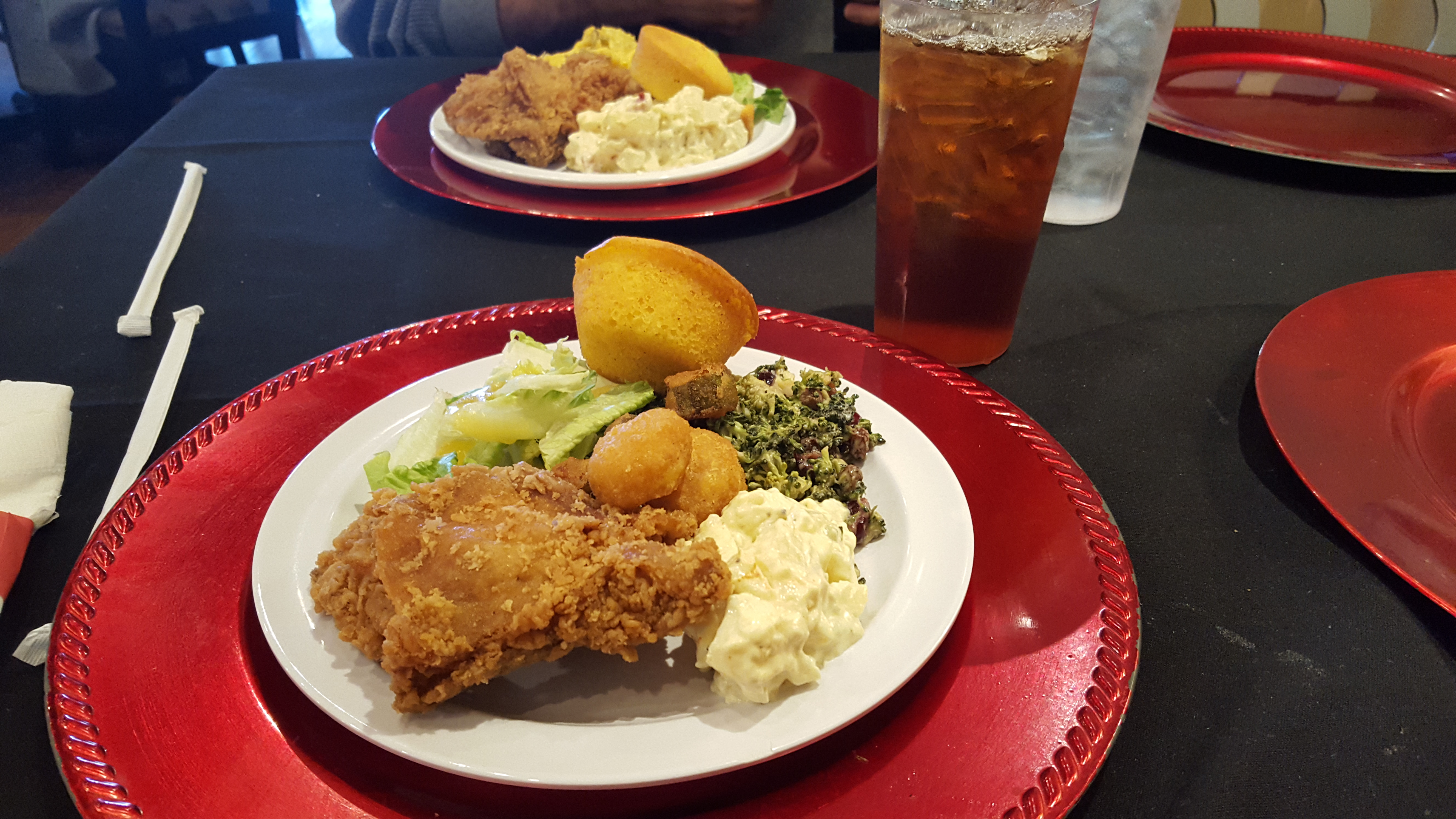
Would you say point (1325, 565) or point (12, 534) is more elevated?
point (12, 534)

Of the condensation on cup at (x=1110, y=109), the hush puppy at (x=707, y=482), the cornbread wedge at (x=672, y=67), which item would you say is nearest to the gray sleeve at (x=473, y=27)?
the cornbread wedge at (x=672, y=67)

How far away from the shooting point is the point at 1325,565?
149cm

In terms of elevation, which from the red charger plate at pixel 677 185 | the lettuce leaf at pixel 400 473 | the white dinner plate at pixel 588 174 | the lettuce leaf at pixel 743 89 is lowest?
the lettuce leaf at pixel 400 473

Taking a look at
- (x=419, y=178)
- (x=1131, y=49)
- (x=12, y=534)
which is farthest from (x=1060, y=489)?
(x=419, y=178)

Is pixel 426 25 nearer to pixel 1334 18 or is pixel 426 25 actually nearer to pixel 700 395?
pixel 700 395

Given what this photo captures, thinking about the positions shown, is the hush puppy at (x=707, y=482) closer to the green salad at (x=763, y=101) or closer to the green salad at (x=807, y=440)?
the green salad at (x=807, y=440)

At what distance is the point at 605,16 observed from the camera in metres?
4.45

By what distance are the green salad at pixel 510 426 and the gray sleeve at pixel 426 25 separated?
3368 millimetres

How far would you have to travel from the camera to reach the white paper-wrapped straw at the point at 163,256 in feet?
7.00

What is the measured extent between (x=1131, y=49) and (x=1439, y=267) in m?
1.11

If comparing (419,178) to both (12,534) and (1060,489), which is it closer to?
(12,534)

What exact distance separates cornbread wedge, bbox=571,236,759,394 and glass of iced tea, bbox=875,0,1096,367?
498mm

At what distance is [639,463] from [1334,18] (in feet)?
18.7

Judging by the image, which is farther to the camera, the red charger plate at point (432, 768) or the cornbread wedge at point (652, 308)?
the cornbread wedge at point (652, 308)
